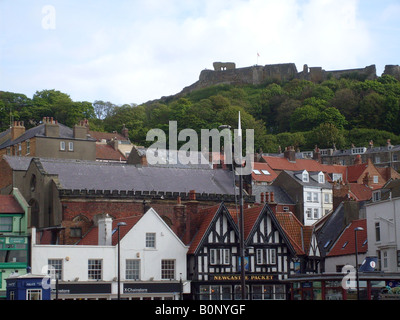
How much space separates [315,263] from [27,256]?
18.7m

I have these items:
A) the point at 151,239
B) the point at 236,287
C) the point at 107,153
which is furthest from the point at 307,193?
the point at 151,239

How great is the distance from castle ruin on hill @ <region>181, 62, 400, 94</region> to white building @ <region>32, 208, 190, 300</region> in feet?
467

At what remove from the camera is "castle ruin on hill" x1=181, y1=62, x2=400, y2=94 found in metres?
184

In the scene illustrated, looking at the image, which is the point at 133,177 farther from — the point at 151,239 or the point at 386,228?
the point at 386,228

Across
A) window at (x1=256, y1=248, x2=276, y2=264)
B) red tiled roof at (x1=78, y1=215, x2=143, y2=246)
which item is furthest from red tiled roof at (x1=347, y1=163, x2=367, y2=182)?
red tiled roof at (x1=78, y1=215, x2=143, y2=246)

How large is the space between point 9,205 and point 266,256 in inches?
631

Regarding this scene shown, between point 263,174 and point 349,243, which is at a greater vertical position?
point 263,174

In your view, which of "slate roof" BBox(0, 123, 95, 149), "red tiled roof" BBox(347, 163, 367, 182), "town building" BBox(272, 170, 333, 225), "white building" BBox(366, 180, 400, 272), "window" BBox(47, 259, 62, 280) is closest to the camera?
"window" BBox(47, 259, 62, 280)

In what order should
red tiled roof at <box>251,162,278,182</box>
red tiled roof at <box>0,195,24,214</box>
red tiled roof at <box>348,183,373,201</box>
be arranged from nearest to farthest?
1. red tiled roof at <box>0,195,24,214</box>
2. red tiled roof at <box>348,183,373,201</box>
3. red tiled roof at <box>251,162,278,182</box>

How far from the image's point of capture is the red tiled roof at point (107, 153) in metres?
95.1

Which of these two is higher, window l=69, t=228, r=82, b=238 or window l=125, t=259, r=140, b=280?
window l=69, t=228, r=82, b=238

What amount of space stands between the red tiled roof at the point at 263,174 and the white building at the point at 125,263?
43941 mm

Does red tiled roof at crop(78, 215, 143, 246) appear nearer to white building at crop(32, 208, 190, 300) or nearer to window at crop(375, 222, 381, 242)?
white building at crop(32, 208, 190, 300)

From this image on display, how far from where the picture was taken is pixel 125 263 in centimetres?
4384
